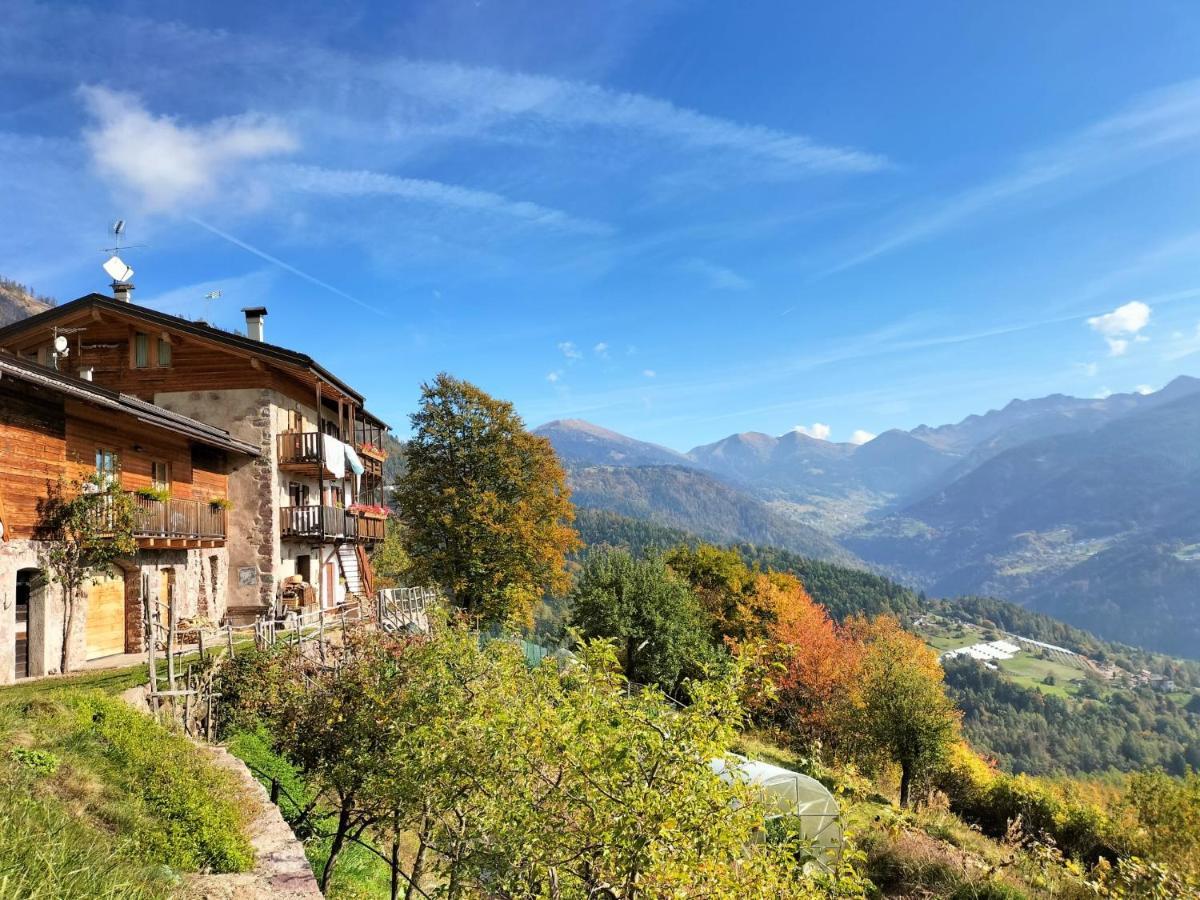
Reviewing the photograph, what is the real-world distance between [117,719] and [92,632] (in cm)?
1074

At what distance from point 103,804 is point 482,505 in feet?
84.3

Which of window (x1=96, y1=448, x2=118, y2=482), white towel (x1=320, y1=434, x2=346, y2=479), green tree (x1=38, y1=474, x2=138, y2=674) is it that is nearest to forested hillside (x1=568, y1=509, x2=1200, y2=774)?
white towel (x1=320, y1=434, x2=346, y2=479)

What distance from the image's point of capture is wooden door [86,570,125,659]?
1791 cm

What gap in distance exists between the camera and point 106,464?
61.3 feet

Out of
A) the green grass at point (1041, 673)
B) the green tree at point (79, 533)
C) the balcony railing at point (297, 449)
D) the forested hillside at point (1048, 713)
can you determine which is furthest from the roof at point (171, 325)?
the green grass at point (1041, 673)

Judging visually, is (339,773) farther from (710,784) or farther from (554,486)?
(554,486)

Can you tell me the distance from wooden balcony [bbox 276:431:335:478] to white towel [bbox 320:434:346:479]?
19cm

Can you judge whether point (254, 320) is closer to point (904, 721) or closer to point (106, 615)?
point (106, 615)

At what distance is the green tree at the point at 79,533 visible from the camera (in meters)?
16.0

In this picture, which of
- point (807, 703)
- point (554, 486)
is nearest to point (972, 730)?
point (807, 703)

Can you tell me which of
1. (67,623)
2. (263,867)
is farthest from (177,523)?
(263,867)

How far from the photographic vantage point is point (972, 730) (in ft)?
426

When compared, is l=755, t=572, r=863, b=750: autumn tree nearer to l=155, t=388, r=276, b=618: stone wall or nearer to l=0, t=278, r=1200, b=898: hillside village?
l=0, t=278, r=1200, b=898: hillside village

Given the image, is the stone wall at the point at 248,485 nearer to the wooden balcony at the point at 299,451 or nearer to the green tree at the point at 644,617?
the wooden balcony at the point at 299,451
